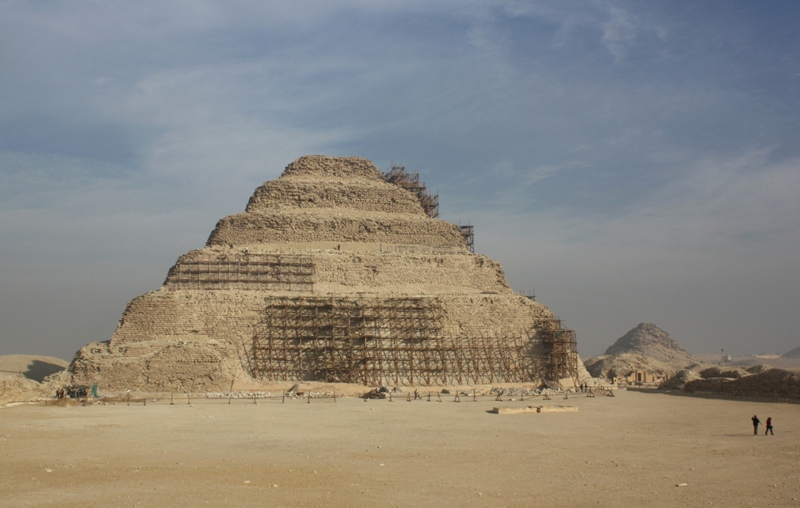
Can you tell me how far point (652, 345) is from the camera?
117 meters

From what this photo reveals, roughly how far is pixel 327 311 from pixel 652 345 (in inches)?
3295

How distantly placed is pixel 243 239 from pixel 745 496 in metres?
37.8

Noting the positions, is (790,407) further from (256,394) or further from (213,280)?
(213,280)

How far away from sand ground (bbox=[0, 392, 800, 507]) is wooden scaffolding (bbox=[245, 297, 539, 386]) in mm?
12617

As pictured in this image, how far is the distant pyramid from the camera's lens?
114 meters

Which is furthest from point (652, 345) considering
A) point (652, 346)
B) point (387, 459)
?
point (387, 459)

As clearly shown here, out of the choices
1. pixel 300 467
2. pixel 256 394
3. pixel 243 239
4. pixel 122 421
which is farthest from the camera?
pixel 243 239

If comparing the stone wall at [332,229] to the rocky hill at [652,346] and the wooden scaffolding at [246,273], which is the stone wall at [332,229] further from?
the rocky hill at [652,346]

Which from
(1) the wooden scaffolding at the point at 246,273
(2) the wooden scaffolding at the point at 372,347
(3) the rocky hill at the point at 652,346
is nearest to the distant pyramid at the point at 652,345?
(3) the rocky hill at the point at 652,346

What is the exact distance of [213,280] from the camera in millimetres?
44344

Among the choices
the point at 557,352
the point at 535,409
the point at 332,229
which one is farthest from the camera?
the point at 332,229

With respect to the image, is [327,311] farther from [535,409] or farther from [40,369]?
[40,369]

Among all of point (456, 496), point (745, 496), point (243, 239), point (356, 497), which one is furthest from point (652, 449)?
point (243, 239)

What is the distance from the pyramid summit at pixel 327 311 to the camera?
3922cm
